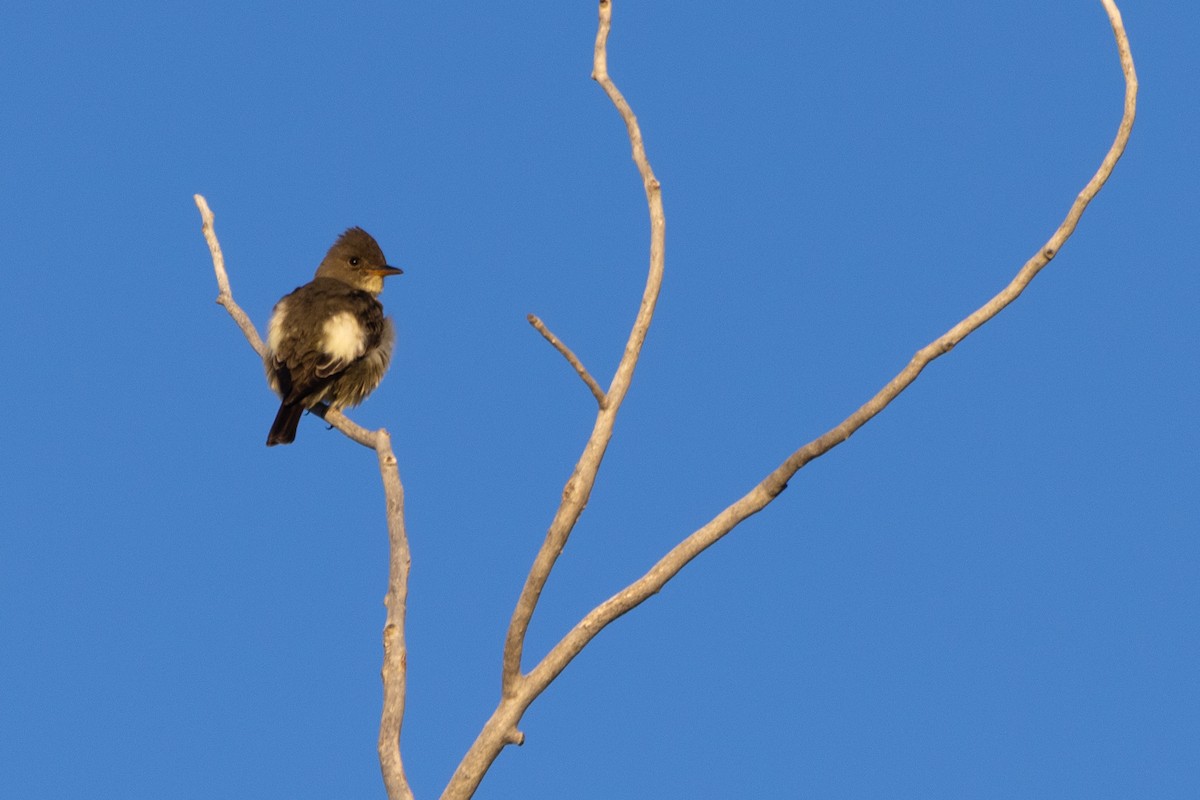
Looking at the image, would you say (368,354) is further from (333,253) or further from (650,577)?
(650,577)

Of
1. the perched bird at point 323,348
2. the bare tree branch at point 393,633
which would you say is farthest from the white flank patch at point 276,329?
the bare tree branch at point 393,633

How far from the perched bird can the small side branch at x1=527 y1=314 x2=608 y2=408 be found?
8.65ft

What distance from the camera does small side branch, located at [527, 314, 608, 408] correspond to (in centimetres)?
662

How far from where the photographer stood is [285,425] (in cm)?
894

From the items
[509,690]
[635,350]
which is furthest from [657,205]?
[509,690]

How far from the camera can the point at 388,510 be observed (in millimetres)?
7137

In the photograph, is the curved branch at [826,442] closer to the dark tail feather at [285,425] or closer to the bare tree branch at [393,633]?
the bare tree branch at [393,633]

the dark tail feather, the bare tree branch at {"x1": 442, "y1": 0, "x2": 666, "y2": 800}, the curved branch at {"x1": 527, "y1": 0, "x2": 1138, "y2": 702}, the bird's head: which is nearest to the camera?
the curved branch at {"x1": 527, "y1": 0, "x2": 1138, "y2": 702}

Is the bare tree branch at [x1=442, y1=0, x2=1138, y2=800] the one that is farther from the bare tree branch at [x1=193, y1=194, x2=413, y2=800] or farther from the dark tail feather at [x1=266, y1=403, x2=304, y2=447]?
the dark tail feather at [x1=266, y1=403, x2=304, y2=447]

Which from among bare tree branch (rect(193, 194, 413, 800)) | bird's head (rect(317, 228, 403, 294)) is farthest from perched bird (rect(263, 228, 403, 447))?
bare tree branch (rect(193, 194, 413, 800))

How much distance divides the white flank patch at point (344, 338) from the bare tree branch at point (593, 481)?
2.64 meters

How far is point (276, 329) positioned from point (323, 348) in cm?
40

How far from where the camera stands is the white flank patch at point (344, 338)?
9.13m

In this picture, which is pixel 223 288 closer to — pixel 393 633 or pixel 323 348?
pixel 323 348
